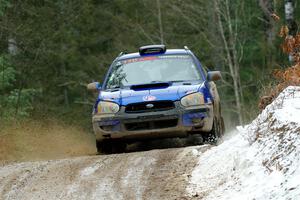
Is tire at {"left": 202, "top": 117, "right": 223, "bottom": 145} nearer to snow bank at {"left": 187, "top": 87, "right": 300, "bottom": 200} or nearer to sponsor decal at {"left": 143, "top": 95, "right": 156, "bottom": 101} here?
sponsor decal at {"left": 143, "top": 95, "right": 156, "bottom": 101}

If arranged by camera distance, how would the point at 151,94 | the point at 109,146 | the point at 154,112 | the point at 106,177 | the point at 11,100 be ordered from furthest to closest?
1. the point at 11,100
2. the point at 109,146
3. the point at 151,94
4. the point at 154,112
5. the point at 106,177

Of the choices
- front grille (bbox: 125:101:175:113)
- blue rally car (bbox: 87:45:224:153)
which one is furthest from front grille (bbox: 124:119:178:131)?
front grille (bbox: 125:101:175:113)

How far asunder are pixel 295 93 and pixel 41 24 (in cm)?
2217

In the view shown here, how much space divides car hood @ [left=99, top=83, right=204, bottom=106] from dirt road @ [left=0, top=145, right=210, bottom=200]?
1402 millimetres

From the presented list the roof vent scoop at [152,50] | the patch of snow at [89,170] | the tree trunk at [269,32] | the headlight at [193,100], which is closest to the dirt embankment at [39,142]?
the roof vent scoop at [152,50]

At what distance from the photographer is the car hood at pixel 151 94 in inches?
449

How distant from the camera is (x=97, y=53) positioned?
37.8 m

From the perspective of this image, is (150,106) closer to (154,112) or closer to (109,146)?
(154,112)

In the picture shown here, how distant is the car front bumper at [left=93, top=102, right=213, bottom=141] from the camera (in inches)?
446

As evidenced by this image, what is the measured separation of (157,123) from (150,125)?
0.12 m

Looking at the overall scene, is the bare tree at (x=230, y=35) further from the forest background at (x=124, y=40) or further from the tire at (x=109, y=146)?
the tire at (x=109, y=146)

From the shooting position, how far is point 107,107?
1150cm

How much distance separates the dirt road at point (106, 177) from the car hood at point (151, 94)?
1.40 m

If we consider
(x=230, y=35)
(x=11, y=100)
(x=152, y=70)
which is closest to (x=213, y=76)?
(x=152, y=70)
